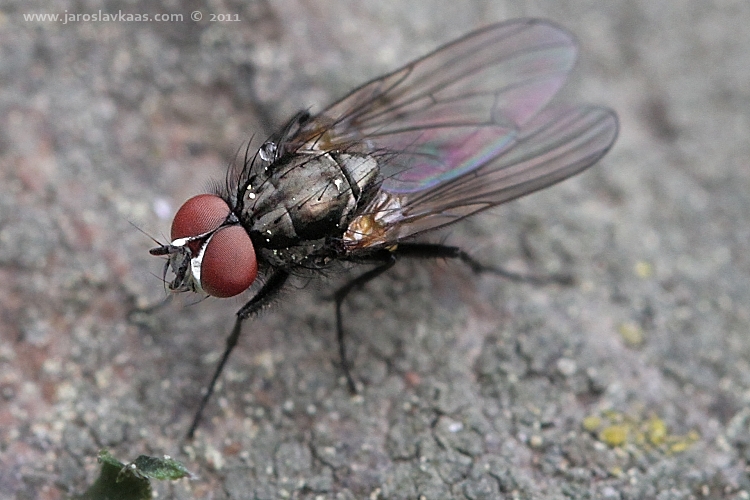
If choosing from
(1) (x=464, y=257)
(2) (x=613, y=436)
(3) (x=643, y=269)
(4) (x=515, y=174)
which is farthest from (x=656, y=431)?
(4) (x=515, y=174)

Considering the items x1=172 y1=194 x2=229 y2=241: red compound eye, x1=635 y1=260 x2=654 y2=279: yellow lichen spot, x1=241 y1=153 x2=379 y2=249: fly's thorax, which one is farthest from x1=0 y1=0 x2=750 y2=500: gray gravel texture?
x1=172 y1=194 x2=229 y2=241: red compound eye

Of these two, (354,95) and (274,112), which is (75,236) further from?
(354,95)

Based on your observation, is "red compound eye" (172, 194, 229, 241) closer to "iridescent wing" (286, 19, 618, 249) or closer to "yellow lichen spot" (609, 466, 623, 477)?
"iridescent wing" (286, 19, 618, 249)

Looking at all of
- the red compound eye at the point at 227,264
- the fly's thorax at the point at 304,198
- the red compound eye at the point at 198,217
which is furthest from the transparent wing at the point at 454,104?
the red compound eye at the point at 227,264

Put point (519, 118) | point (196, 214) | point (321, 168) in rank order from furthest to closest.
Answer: point (519, 118), point (321, 168), point (196, 214)

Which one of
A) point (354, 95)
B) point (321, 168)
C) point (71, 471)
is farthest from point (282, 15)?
point (71, 471)
